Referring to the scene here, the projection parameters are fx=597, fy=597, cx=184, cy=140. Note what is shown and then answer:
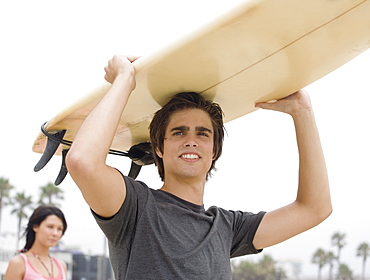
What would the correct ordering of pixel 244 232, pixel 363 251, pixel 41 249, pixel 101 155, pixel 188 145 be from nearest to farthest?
pixel 101 155, pixel 188 145, pixel 244 232, pixel 41 249, pixel 363 251

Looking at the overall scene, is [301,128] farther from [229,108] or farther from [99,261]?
[99,261]

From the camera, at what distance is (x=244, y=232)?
9.18 ft

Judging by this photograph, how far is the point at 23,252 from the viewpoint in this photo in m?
5.11

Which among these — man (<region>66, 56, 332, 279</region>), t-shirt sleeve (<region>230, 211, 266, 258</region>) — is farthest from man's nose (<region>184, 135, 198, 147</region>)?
t-shirt sleeve (<region>230, 211, 266, 258</region>)

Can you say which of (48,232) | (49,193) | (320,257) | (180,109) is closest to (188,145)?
(180,109)

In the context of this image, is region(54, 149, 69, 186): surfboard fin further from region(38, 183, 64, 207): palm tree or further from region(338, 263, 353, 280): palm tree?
region(338, 263, 353, 280): palm tree

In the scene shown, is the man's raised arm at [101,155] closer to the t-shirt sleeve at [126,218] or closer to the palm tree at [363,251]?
the t-shirt sleeve at [126,218]

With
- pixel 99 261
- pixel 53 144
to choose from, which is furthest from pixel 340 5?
pixel 99 261

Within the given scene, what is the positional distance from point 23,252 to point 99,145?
323 centimetres

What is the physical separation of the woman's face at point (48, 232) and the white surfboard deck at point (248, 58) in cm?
223

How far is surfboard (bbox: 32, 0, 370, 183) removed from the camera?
210cm

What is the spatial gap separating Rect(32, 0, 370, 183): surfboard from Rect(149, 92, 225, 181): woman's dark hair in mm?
43

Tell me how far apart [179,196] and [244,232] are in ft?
1.32

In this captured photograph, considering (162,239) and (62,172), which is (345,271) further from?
(162,239)
